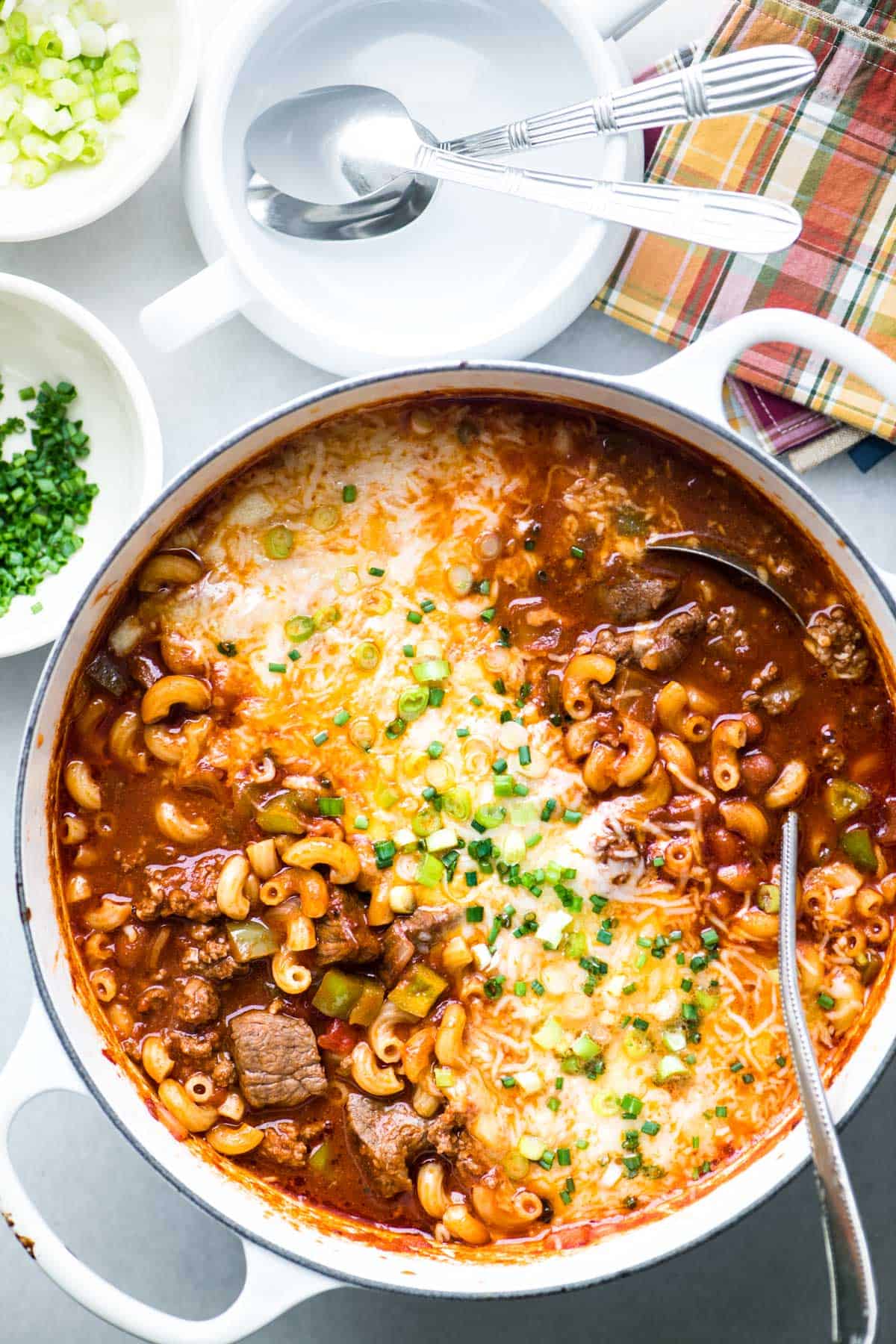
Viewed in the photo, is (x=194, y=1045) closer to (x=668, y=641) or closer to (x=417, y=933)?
(x=417, y=933)

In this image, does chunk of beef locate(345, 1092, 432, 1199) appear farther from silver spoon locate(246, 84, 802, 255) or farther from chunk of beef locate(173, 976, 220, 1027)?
silver spoon locate(246, 84, 802, 255)

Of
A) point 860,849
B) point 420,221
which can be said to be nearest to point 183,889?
point 860,849

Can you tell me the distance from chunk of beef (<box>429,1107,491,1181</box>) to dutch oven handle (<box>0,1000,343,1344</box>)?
381 mm

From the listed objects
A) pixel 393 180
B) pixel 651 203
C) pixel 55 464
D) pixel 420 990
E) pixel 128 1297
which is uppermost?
pixel 651 203

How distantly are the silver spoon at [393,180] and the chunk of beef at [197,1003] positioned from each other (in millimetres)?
1748

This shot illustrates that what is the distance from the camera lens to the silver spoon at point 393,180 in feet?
7.80

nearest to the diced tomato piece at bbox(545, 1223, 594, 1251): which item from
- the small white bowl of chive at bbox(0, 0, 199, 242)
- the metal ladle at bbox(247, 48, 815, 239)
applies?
the metal ladle at bbox(247, 48, 815, 239)

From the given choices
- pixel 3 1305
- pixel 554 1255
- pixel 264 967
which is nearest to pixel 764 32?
pixel 264 967

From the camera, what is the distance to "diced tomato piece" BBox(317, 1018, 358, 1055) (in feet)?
8.75

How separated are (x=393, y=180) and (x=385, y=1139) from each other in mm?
2158

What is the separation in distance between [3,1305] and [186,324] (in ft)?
8.08

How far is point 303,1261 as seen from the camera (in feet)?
7.63

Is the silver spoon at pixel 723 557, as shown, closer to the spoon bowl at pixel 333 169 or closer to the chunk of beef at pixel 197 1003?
the spoon bowl at pixel 333 169

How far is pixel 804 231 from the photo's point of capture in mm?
2666
